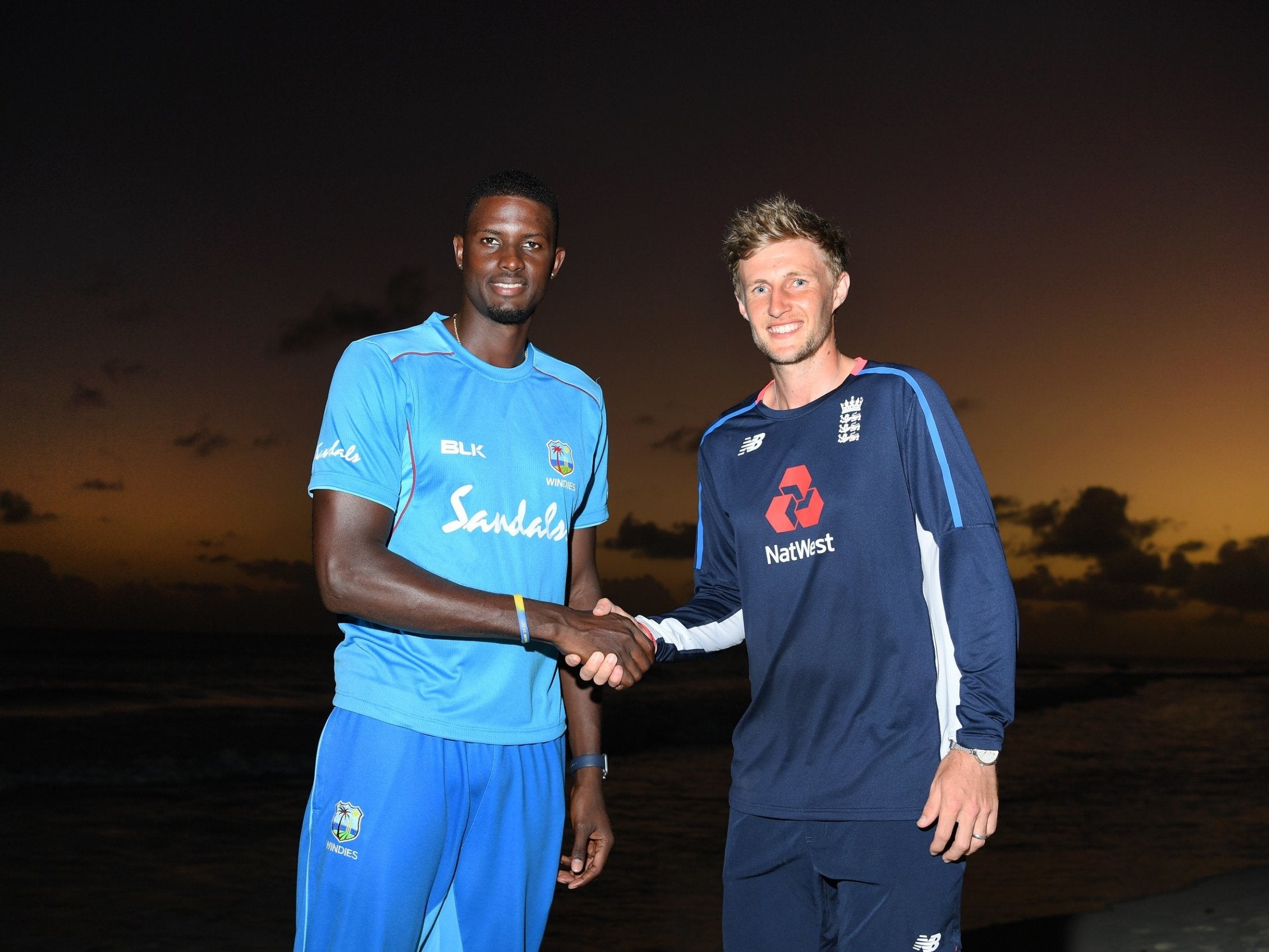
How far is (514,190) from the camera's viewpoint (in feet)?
9.86

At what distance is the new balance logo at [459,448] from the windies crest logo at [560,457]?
22 cm

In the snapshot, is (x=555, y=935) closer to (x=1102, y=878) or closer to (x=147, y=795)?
(x=1102, y=878)

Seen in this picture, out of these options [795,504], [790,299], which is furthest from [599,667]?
[790,299]

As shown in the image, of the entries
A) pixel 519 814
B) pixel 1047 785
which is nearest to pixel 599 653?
pixel 519 814

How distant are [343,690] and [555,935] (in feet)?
12.6

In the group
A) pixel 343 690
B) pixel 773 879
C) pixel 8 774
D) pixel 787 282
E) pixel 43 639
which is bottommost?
pixel 43 639

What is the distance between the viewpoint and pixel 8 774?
13055 mm

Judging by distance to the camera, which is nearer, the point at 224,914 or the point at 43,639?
the point at 224,914

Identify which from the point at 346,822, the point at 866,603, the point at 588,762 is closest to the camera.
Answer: the point at 346,822

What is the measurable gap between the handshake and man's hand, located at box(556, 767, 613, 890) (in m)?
0.31

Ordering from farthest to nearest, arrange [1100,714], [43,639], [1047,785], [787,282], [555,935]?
1. [43,639]
2. [1100,714]
3. [1047,785]
4. [555,935]
5. [787,282]

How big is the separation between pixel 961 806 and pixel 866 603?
0.55 meters

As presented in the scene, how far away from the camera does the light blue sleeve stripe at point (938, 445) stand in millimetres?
2559

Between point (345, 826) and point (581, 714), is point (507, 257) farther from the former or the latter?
point (345, 826)
